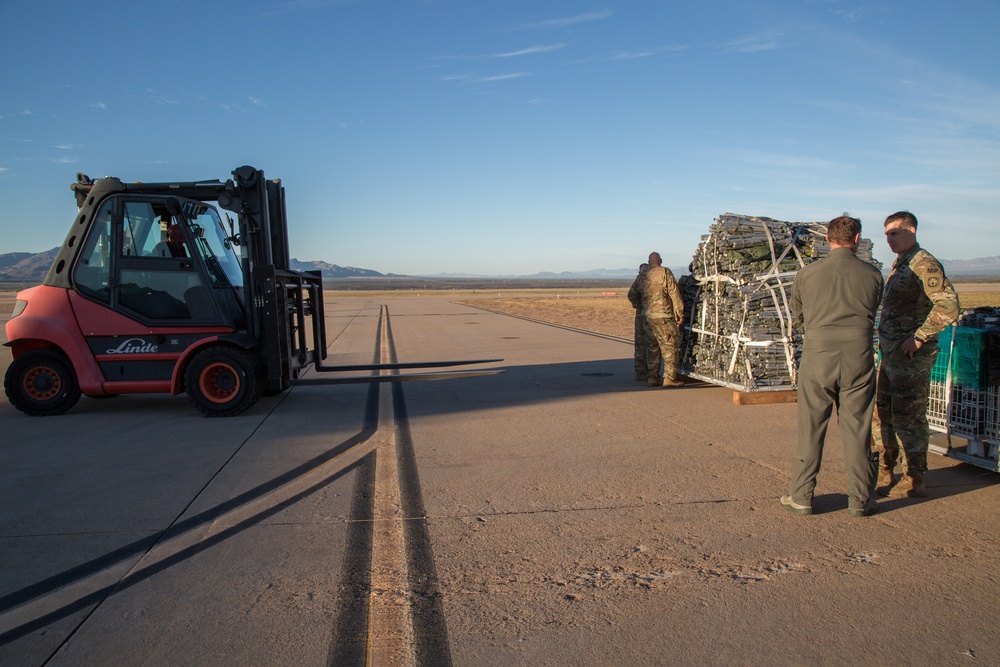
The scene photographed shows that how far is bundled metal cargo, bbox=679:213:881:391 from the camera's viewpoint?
30.3ft

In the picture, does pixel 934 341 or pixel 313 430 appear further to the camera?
pixel 313 430

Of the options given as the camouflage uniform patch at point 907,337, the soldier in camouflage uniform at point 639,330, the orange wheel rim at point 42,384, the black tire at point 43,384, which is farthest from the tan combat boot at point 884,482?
the orange wheel rim at point 42,384

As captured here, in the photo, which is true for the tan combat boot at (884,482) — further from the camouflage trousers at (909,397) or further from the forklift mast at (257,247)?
the forklift mast at (257,247)

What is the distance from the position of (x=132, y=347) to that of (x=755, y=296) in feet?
25.8

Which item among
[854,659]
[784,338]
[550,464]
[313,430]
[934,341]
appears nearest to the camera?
[854,659]

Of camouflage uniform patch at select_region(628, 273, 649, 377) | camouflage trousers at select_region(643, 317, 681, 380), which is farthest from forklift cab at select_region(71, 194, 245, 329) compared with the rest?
camouflage trousers at select_region(643, 317, 681, 380)

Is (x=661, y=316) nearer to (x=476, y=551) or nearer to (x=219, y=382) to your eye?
(x=219, y=382)

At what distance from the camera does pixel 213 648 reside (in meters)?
3.40

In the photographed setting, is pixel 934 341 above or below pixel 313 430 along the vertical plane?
above

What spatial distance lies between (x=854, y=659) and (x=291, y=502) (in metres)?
3.96

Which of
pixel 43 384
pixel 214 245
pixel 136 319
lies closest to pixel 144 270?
pixel 136 319

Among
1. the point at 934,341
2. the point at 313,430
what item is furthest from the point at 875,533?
the point at 313,430

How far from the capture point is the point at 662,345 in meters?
10.7

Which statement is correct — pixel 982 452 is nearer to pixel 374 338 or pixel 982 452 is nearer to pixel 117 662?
pixel 117 662
